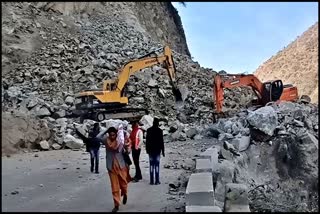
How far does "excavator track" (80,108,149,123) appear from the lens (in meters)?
20.3

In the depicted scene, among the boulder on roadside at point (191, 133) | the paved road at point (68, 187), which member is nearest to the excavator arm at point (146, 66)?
the boulder on roadside at point (191, 133)

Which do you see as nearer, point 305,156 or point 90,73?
point 305,156

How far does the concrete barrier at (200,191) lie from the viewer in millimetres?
6684

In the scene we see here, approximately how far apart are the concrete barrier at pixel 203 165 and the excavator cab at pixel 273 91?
10.5 meters

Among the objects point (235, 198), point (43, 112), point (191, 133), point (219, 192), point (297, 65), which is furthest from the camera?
point (297, 65)

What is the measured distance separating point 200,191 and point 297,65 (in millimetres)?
42671

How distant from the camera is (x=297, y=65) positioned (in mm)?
47750

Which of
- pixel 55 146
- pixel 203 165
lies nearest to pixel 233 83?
pixel 55 146

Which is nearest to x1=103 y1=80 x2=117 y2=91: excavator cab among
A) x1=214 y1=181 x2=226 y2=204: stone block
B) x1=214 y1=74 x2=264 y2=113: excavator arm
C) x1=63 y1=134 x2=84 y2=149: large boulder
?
x1=214 y1=74 x2=264 y2=113: excavator arm

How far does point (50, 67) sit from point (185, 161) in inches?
519

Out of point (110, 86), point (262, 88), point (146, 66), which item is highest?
point (146, 66)

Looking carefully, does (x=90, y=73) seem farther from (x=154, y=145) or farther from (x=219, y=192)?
(x=219, y=192)

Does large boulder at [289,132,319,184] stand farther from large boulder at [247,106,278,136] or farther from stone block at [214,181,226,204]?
stone block at [214,181,226,204]

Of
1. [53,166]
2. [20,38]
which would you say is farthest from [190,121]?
[53,166]
